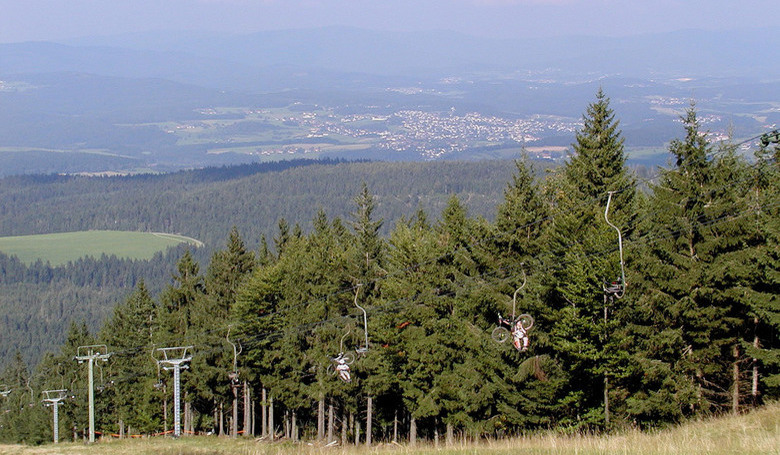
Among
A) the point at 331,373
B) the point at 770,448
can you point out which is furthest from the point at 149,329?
the point at 770,448

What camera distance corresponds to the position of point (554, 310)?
101 ft

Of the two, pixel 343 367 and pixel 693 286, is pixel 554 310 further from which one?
pixel 343 367

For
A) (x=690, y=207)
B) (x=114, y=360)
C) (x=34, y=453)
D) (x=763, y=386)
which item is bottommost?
(x=114, y=360)

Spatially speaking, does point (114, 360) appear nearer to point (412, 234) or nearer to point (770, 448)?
point (412, 234)

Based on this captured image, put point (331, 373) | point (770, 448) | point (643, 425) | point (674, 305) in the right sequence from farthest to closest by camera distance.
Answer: point (331, 373)
point (643, 425)
point (674, 305)
point (770, 448)

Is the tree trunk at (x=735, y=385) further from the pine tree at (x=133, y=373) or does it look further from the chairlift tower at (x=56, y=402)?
the pine tree at (x=133, y=373)

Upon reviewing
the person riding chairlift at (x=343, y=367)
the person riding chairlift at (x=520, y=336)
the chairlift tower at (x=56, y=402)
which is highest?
the person riding chairlift at (x=520, y=336)

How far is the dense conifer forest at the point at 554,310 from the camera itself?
94.8 feet

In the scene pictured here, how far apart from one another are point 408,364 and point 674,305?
43.0 feet

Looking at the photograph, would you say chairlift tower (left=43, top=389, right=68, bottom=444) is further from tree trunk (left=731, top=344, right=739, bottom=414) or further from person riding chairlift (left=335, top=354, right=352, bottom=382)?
tree trunk (left=731, top=344, right=739, bottom=414)

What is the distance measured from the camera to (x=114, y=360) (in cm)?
6931

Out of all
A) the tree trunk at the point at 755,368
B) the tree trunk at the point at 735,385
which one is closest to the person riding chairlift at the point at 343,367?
the tree trunk at the point at 735,385

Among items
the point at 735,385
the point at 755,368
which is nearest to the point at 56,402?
the point at 735,385

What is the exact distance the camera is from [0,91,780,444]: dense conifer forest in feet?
94.8
